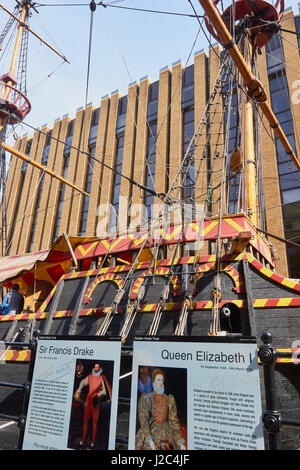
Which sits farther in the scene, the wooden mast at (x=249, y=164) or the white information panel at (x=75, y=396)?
the wooden mast at (x=249, y=164)

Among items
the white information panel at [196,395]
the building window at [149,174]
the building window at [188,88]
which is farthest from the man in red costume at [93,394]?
the building window at [188,88]

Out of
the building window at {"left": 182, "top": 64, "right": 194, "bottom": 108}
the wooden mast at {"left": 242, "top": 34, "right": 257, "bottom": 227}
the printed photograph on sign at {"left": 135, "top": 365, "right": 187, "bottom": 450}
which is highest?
the building window at {"left": 182, "top": 64, "right": 194, "bottom": 108}

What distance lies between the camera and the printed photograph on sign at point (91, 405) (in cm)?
187

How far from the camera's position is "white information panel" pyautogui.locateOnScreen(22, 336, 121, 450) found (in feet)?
6.21

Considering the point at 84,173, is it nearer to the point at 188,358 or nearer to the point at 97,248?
the point at 97,248

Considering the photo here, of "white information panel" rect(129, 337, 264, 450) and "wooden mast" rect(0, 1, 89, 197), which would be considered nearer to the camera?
"white information panel" rect(129, 337, 264, 450)

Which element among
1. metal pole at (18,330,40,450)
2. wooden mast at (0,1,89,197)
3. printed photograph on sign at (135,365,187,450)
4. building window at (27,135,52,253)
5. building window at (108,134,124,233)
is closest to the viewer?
printed photograph on sign at (135,365,187,450)

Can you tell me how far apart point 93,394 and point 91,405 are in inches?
2.6

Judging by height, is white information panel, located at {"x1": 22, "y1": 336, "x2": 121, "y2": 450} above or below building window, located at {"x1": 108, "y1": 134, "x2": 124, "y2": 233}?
below

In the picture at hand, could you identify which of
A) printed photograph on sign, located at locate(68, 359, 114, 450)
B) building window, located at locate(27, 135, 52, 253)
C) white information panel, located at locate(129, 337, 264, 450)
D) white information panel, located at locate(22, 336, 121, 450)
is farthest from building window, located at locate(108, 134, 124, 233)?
white information panel, located at locate(129, 337, 264, 450)

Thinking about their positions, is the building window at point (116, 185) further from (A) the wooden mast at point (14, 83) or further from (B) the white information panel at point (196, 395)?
(B) the white information panel at point (196, 395)

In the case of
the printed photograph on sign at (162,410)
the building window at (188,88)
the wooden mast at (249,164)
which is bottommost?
the printed photograph on sign at (162,410)

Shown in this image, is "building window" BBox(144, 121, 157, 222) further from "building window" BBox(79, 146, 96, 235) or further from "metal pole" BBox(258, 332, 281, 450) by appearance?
"metal pole" BBox(258, 332, 281, 450)

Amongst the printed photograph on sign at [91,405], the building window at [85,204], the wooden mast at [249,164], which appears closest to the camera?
the printed photograph on sign at [91,405]
